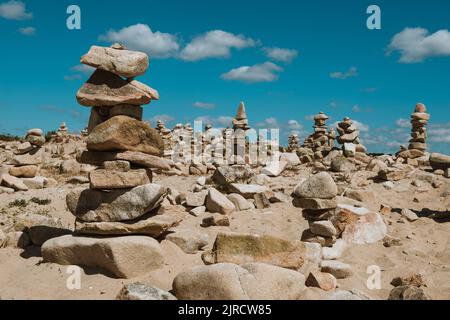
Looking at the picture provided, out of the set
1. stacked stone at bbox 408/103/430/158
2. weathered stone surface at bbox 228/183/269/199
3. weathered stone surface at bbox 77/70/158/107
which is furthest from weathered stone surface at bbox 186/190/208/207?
stacked stone at bbox 408/103/430/158

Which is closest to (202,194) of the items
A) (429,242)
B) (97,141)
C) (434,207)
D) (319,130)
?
(97,141)

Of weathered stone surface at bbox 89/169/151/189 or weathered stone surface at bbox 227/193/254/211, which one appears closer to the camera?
weathered stone surface at bbox 89/169/151/189

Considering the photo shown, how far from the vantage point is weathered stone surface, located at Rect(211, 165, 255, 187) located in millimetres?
14727

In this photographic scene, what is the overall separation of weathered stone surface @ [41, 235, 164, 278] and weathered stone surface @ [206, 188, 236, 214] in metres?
3.98

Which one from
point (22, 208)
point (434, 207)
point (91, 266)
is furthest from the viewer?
point (434, 207)

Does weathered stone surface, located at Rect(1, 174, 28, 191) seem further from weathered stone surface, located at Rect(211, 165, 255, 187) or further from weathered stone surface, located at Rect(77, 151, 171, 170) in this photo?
→ weathered stone surface, located at Rect(77, 151, 171, 170)

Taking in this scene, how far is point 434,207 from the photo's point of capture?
13.0 metres

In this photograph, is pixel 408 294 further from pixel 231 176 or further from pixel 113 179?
pixel 231 176

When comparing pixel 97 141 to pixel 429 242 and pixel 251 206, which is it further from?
pixel 429 242

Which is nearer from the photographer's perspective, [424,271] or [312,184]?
[424,271]

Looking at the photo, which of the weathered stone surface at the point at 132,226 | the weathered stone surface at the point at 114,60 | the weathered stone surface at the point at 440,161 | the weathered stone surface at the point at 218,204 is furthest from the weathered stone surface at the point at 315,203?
the weathered stone surface at the point at 440,161

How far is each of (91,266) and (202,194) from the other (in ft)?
18.2

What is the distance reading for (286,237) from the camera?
33.1ft
